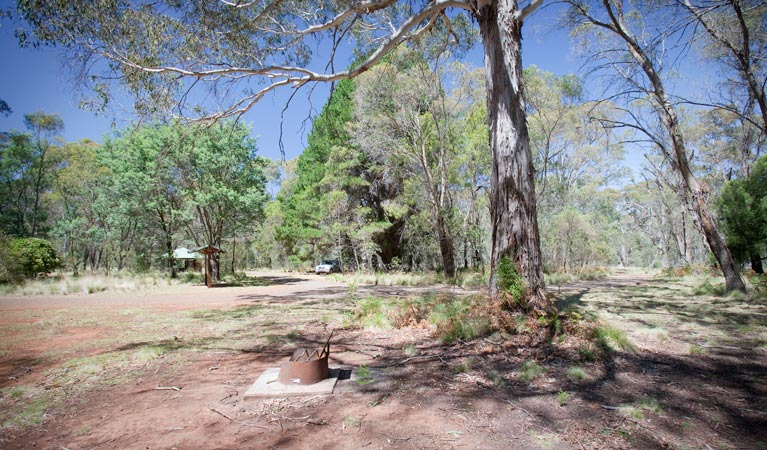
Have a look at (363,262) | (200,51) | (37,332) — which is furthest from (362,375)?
(363,262)

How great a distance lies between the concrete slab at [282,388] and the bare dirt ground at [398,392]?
0.24 ft

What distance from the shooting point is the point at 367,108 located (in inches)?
661

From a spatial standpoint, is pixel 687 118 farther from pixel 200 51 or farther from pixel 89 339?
pixel 89 339

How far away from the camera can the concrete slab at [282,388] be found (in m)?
3.26

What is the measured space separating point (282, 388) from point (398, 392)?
1089mm

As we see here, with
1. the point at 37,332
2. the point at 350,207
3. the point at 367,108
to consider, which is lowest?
the point at 37,332

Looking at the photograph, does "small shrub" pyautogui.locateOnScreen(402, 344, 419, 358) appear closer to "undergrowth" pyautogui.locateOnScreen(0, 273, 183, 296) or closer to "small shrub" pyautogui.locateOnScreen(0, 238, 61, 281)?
"undergrowth" pyautogui.locateOnScreen(0, 273, 183, 296)

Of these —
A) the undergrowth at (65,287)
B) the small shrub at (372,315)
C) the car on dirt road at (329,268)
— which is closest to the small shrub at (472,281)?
the small shrub at (372,315)

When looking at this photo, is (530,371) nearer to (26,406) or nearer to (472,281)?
(26,406)

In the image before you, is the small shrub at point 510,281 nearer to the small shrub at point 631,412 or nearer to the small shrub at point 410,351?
the small shrub at point 410,351

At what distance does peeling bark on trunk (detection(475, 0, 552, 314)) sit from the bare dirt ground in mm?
1286

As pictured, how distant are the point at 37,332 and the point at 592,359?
8.75m

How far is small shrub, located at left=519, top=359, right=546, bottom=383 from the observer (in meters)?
3.57

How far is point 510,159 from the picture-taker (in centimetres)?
568
